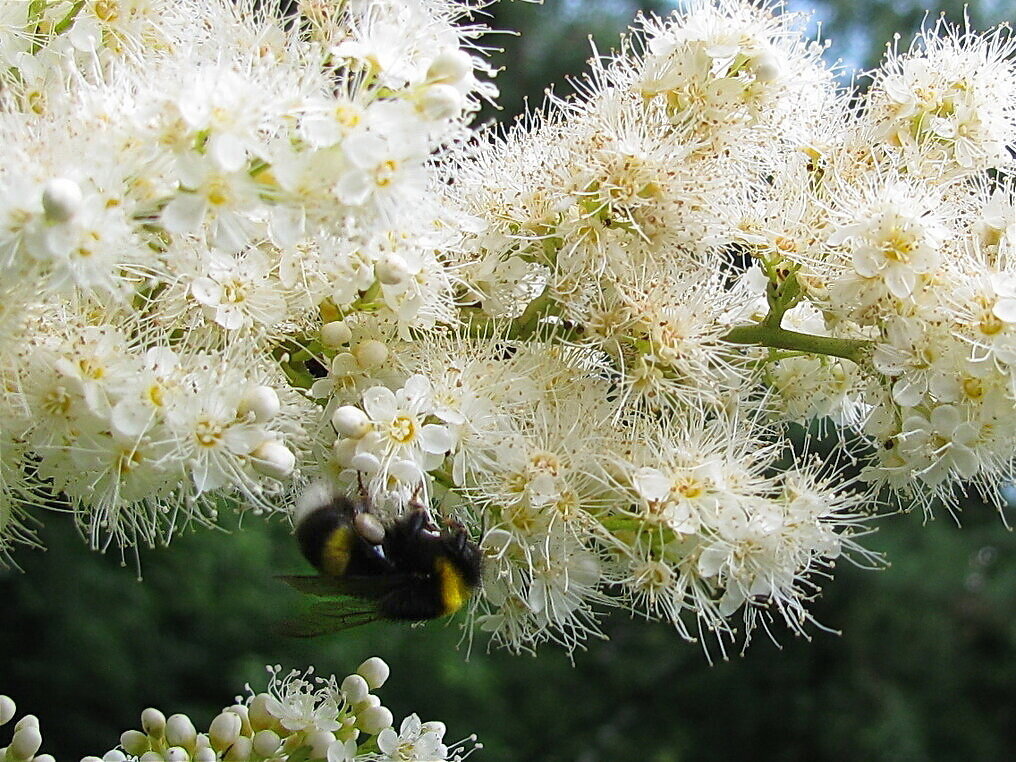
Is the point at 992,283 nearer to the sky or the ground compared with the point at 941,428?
nearer to the sky

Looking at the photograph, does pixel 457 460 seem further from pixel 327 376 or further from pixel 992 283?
pixel 992 283

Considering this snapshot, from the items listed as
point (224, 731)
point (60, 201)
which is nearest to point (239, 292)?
point (60, 201)

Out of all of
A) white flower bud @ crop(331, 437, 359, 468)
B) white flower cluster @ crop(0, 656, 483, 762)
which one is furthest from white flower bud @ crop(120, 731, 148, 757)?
white flower bud @ crop(331, 437, 359, 468)

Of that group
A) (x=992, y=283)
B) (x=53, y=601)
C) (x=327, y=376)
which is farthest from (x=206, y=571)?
(x=992, y=283)

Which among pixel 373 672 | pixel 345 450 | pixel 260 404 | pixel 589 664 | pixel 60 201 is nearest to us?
pixel 60 201

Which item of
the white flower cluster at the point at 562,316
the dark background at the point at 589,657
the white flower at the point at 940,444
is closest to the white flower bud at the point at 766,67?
the white flower cluster at the point at 562,316

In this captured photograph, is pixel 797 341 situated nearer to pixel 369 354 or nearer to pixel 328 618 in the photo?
pixel 369 354
